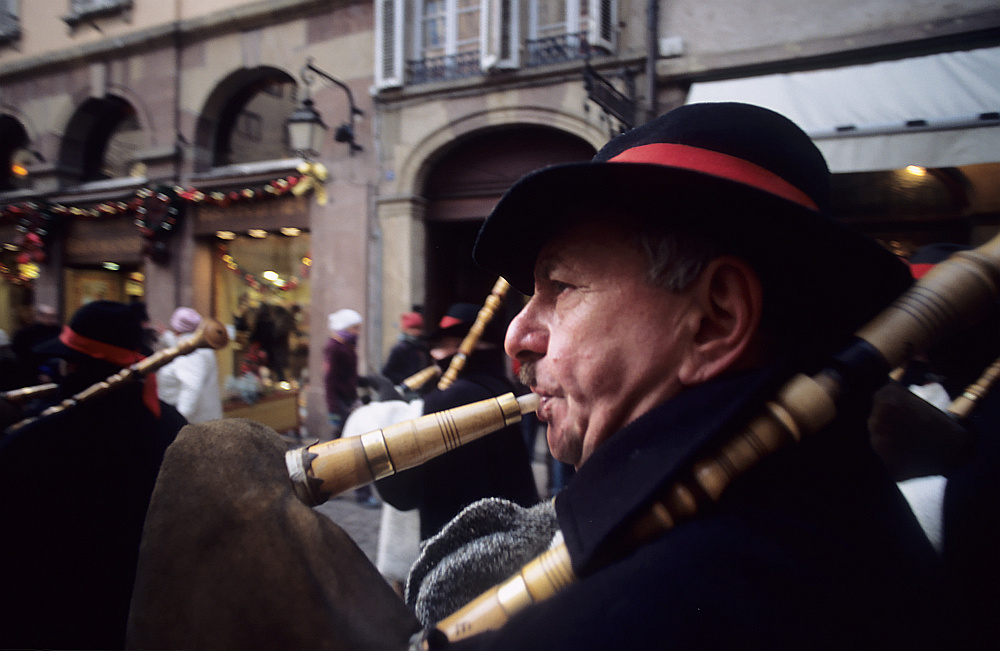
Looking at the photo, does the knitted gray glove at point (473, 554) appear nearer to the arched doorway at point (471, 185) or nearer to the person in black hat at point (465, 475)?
the person in black hat at point (465, 475)

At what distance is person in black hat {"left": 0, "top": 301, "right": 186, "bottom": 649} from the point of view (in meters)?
1.83

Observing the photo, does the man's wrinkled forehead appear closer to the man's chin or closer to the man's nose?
the man's nose

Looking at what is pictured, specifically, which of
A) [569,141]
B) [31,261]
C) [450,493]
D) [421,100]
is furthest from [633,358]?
[31,261]

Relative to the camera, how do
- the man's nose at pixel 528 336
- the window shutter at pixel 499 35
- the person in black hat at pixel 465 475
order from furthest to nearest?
the window shutter at pixel 499 35, the person in black hat at pixel 465 475, the man's nose at pixel 528 336

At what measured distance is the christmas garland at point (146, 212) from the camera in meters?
8.63

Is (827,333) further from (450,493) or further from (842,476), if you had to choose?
(450,493)

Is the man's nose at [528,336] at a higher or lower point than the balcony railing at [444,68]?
lower

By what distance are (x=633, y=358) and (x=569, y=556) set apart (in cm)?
32

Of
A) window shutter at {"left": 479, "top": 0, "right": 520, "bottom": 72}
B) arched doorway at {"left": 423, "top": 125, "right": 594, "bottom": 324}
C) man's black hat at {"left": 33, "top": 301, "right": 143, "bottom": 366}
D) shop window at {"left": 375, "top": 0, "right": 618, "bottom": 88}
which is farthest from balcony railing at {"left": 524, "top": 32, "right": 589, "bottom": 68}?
man's black hat at {"left": 33, "top": 301, "right": 143, "bottom": 366}

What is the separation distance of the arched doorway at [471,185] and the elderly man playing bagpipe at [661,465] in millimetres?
5845

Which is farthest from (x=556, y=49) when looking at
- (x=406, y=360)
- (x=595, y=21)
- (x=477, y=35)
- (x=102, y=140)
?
(x=102, y=140)

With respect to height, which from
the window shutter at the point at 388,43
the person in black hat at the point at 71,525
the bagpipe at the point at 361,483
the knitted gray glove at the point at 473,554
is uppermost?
the window shutter at the point at 388,43

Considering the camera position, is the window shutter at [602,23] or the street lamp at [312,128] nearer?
the window shutter at [602,23]

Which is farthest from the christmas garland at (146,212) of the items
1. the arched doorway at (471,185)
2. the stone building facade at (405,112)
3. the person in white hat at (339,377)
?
the person in white hat at (339,377)
